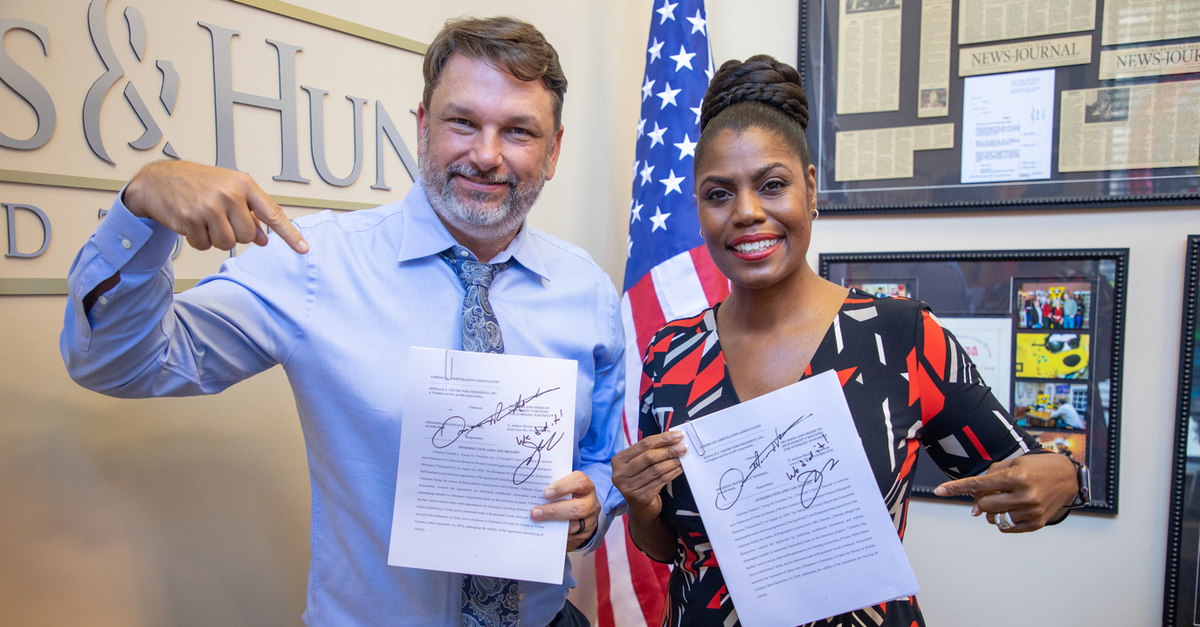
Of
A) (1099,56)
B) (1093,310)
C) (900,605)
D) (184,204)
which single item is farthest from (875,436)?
(1099,56)

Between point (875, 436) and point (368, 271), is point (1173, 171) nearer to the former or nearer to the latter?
point (875, 436)

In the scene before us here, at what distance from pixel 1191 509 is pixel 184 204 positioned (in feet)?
8.31

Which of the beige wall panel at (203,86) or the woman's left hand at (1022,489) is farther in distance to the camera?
the beige wall panel at (203,86)

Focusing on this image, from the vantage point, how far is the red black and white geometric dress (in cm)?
98

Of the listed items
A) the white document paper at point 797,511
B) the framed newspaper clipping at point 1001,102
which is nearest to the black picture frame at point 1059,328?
the framed newspaper clipping at point 1001,102

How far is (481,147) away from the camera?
3.93 feet

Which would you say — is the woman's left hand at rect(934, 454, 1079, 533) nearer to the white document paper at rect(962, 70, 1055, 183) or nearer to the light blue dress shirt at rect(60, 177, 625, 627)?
the light blue dress shirt at rect(60, 177, 625, 627)

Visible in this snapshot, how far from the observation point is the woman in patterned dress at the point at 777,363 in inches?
38.7

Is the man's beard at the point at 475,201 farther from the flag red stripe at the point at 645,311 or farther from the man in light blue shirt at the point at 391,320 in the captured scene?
the flag red stripe at the point at 645,311

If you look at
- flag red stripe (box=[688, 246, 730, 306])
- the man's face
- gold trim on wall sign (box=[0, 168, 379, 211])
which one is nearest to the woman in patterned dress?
the man's face

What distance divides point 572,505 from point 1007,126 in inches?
73.4
